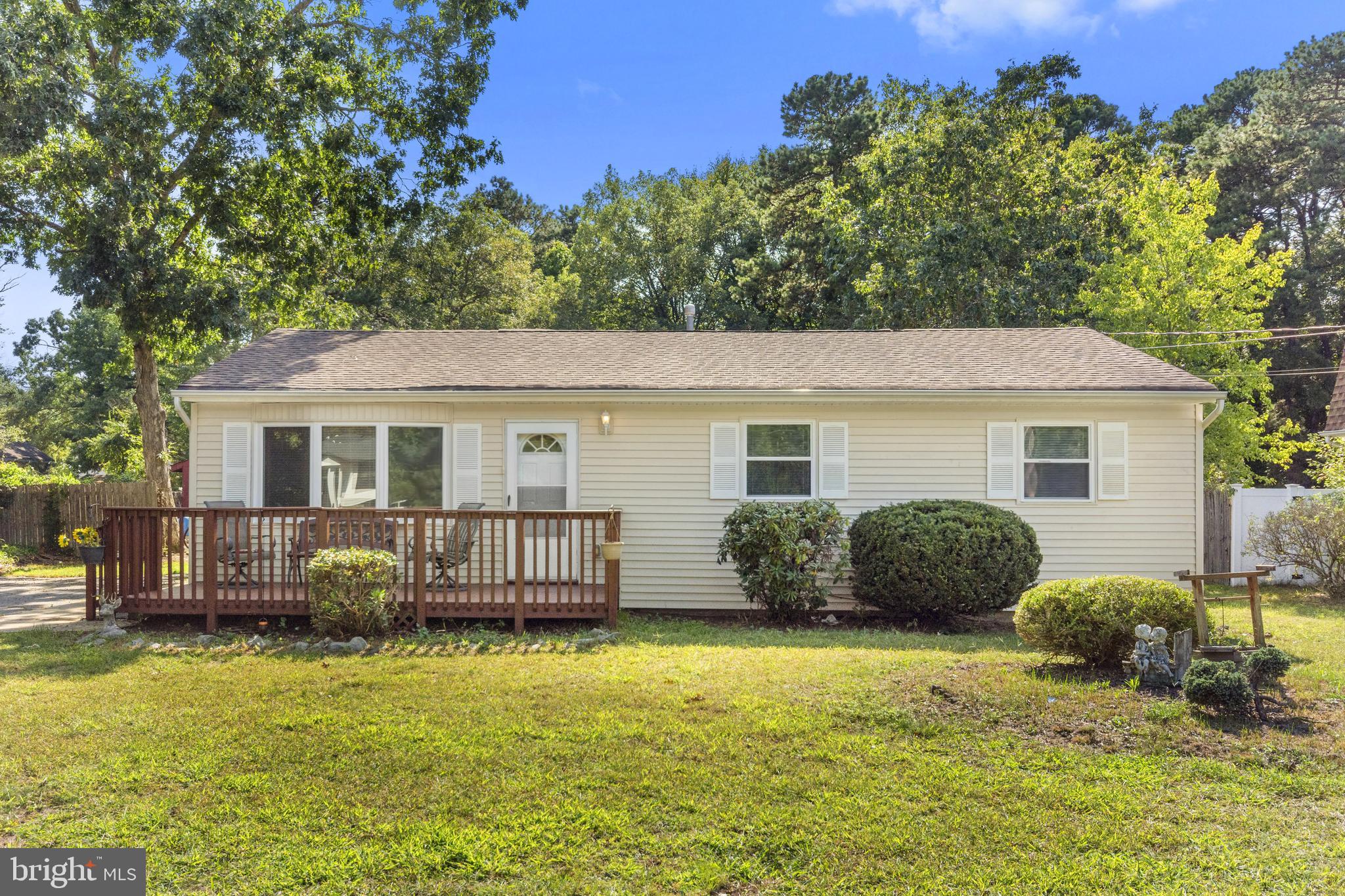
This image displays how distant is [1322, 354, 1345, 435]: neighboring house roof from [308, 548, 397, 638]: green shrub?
1749 cm

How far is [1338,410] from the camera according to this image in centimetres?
1669

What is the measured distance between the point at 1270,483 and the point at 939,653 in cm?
1962

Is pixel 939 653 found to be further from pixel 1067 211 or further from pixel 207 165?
pixel 1067 211

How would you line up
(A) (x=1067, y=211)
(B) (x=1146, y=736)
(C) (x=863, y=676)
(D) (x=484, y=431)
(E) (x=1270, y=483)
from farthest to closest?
(E) (x=1270, y=483)
(A) (x=1067, y=211)
(D) (x=484, y=431)
(C) (x=863, y=676)
(B) (x=1146, y=736)

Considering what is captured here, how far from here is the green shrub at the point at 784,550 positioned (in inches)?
349

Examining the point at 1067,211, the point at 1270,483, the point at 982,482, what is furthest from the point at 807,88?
the point at 982,482

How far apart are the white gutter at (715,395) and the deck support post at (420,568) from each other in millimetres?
1962

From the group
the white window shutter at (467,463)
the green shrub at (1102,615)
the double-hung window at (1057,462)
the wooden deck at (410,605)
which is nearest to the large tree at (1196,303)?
the double-hung window at (1057,462)

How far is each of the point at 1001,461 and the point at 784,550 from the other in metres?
3.11

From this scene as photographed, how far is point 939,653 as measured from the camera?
716 cm

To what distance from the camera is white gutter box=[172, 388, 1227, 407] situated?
957 centimetres

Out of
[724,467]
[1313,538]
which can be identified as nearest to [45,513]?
[724,467]

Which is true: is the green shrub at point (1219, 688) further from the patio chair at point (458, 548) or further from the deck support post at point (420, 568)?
the deck support post at point (420, 568)

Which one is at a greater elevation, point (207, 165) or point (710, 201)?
point (710, 201)
